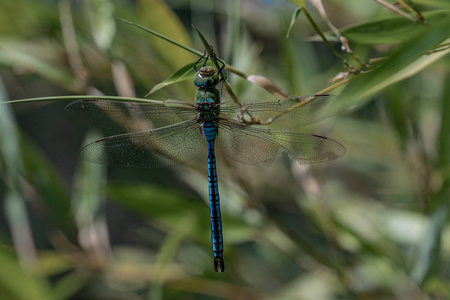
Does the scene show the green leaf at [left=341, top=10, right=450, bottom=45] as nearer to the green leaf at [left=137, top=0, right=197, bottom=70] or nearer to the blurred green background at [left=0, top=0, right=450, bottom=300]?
the blurred green background at [left=0, top=0, right=450, bottom=300]

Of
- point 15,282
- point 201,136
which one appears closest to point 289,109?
point 201,136

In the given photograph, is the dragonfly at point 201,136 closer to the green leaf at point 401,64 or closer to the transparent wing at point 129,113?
the transparent wing at point 129,113

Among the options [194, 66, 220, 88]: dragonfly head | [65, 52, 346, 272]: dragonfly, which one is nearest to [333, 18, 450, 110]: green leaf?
[65, 52, 346, 272]: dragonfly

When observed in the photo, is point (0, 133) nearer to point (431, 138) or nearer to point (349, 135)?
point (349, 135)

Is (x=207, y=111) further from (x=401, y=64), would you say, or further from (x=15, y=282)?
(x=15, y=282)

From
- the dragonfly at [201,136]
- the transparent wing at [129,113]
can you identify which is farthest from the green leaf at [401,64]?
the transparent wing at [129,113]

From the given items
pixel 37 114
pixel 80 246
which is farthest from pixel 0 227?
pixel 80 246
